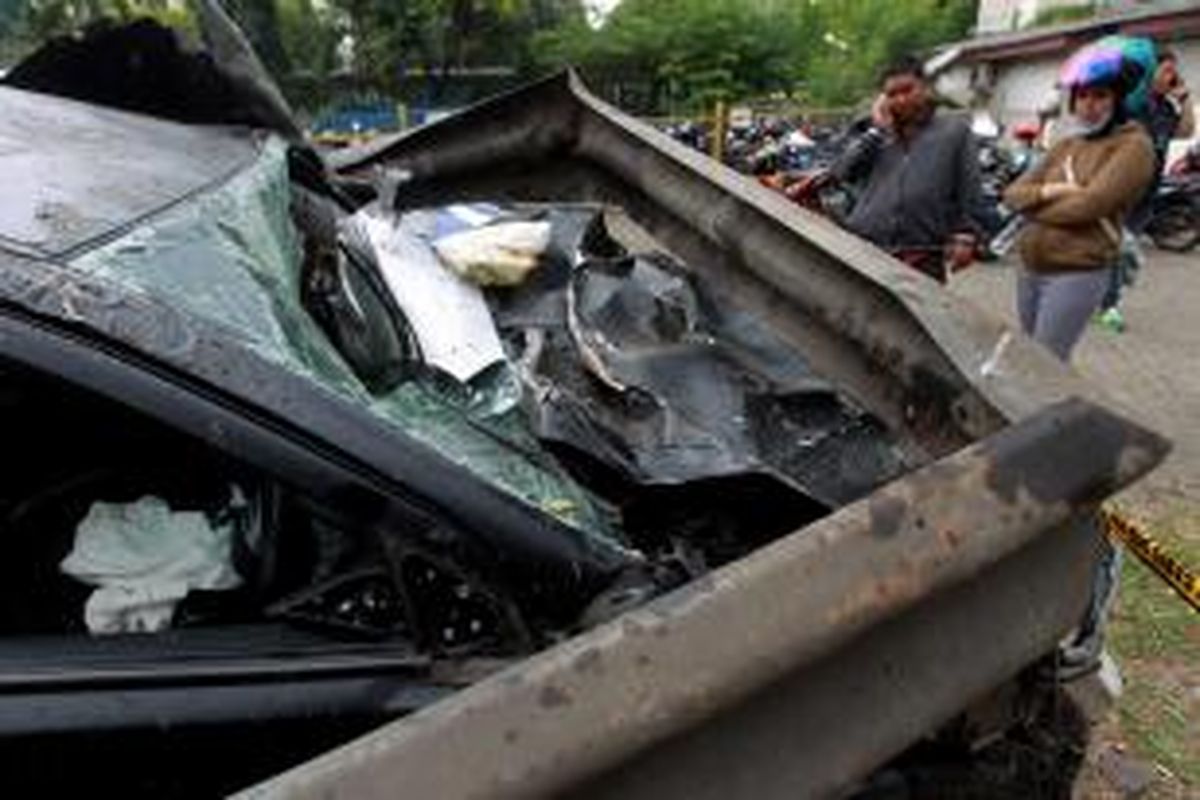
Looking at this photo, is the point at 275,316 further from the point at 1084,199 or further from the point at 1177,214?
the point at 1177,214

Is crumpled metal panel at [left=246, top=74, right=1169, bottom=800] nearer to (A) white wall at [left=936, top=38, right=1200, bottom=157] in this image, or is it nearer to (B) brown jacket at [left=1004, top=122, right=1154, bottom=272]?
(B) brown jacket at [left=1004, top=122, right=1154, bottom=272]

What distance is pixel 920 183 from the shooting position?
4750mm

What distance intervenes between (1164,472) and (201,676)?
4.38 m

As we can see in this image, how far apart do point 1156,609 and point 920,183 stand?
1.79 metres

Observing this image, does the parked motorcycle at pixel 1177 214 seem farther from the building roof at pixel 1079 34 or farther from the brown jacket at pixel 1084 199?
the brown jacket at pixel 1084 199

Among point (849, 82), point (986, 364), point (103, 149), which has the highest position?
point (103, 149)

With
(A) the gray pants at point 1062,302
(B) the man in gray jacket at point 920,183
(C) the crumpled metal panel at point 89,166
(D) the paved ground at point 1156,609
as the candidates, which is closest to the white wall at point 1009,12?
(D) the paved ground at point 1156,609

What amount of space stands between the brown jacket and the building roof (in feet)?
33.9

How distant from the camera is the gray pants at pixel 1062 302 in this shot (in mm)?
4488

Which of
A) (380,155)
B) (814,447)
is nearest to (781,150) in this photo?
(380,155)

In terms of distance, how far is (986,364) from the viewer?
191 centimetres

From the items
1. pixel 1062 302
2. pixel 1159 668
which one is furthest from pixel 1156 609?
pixel 1062 302

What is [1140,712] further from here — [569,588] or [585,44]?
[585,44]

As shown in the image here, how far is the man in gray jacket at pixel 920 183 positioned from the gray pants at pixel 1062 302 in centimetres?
32
